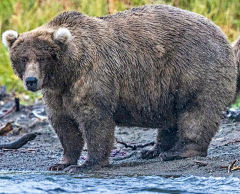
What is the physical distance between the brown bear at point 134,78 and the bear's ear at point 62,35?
0.05m

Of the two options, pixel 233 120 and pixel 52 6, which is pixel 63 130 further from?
pixel 52 6

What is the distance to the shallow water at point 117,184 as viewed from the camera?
5109 mm

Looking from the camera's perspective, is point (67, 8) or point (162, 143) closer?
point (162, 143)

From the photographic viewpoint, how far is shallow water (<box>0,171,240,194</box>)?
16.8ft

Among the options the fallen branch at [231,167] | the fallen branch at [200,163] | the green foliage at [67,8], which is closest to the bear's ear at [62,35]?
the fallen branch at [200,163]

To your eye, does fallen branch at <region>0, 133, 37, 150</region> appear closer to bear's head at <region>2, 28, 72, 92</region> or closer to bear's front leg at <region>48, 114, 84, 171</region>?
bear's front leg at <region>48, 114, 84, 171</region>

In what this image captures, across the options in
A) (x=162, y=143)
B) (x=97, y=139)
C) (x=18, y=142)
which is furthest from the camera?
(x=18, y=142)

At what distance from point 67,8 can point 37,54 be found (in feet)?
26.1

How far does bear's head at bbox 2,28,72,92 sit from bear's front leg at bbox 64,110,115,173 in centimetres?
69

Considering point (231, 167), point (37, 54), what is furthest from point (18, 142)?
point (231, 167)

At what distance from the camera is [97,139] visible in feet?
19.8

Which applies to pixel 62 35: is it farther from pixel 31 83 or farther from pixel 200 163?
pixel 200 163

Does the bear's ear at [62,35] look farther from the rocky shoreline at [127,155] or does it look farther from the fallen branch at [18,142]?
the fallen branch at [18,142]

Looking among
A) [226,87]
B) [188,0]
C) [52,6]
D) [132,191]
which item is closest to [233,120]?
[226,87]
